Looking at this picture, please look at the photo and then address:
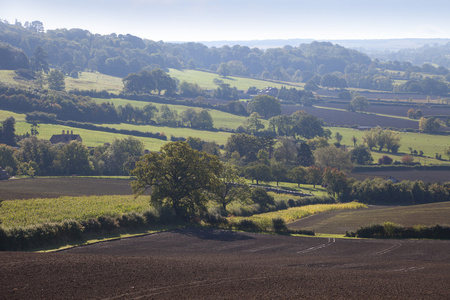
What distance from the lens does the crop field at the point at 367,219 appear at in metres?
56.4

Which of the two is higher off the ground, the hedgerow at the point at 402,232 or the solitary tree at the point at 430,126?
the hedgerow at the point at 402,232

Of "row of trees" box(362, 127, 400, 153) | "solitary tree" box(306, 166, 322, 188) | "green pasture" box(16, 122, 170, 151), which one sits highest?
"green pasture" box(16, 122, 170, 151)

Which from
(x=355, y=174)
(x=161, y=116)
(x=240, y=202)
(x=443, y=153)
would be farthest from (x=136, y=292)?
(x=161, y=116)

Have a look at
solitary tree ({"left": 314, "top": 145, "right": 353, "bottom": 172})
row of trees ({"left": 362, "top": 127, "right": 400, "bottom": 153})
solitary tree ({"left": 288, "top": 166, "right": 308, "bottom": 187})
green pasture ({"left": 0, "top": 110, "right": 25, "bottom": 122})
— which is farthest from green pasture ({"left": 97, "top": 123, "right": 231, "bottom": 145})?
row of trees ({"left": 362, "top": 127, "right": 400, "bottom": 153})

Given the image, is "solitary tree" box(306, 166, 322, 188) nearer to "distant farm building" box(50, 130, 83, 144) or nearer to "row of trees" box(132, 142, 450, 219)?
"row of trees" box(132, 142, 450, 219)

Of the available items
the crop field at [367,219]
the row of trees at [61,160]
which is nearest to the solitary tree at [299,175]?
the crop field at [367,219]

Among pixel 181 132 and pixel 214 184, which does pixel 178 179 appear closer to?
pixel 214 184

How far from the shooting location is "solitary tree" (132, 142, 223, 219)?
185 feet

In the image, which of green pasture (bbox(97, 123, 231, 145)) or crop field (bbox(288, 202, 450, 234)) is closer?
crop field (bbox(288, 202, 450, 234))

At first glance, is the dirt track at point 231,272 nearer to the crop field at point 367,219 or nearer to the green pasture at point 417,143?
the crop field at point 367,219

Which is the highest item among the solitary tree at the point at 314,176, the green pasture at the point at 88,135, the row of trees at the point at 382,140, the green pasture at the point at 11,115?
the green pasture at the point at 11,115

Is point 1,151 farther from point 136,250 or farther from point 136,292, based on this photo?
point 136,292

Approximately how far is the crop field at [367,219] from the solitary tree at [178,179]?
14056mm

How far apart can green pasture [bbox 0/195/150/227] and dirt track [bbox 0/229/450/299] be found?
7.84 metres
